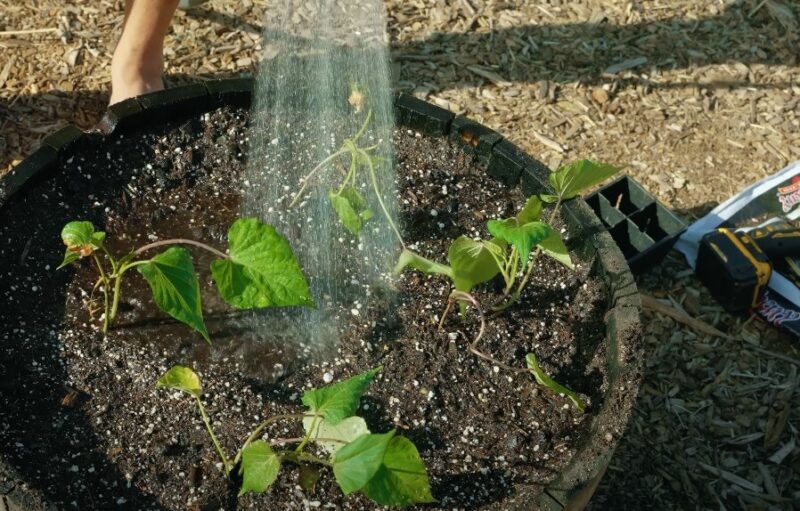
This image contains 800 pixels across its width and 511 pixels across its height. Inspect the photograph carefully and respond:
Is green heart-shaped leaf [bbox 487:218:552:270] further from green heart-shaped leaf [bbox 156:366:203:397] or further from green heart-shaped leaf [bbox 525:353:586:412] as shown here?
green heart-shaped leaf [bbox 156:366:203:397]

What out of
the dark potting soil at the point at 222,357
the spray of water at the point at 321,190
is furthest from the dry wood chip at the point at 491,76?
the dark potting soil at the point at 222,357

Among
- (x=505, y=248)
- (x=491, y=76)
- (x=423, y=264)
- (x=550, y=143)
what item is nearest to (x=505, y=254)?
(x=505, y=248)

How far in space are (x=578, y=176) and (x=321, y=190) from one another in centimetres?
54

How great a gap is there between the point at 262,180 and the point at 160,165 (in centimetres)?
19

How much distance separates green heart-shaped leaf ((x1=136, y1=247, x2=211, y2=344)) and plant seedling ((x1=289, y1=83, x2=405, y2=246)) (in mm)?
357

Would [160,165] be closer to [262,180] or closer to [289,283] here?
[262,180]

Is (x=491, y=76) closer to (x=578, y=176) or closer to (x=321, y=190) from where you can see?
(x=321, y=190)

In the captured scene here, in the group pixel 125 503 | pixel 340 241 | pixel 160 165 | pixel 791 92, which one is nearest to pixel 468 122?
pixel 340 241

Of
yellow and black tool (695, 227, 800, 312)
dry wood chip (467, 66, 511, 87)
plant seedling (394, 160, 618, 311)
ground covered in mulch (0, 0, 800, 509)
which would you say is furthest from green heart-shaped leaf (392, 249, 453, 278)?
dry wood chip (467, 66, 511, 87)

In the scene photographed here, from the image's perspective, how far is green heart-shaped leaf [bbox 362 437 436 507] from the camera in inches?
47.2

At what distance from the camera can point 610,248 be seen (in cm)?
156

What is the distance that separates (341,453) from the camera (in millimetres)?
1161

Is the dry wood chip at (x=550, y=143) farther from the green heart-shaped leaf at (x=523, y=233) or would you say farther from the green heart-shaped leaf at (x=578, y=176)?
the green heart-shaped leaf at (x=523, y=233)

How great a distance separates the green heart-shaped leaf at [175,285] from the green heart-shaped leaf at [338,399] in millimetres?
172
